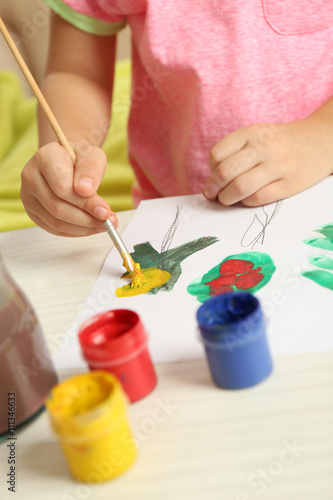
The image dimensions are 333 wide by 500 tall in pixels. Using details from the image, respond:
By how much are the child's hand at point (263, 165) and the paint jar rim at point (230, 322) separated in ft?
0.71

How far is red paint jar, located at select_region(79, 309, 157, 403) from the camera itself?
282mm

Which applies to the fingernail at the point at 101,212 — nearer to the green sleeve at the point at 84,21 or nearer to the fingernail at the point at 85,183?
the fingernail at the point at 85,183

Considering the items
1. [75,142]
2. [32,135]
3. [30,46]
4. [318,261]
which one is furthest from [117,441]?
[30,46]

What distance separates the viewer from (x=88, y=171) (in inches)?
18.8

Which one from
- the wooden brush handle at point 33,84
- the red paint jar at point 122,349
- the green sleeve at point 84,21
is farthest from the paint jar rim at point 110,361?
the green sleeve at point 84,21

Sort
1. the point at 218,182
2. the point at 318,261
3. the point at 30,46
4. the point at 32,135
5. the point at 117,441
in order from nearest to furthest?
the point at 117,441 < the point at 318,261 < the point at 218,182 < the point at 32,135 < the point at 30,46

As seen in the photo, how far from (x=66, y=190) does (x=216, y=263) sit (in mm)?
148

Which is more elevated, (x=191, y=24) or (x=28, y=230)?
(x=191, y=24)

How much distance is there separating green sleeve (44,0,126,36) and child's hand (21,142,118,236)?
0.24 m

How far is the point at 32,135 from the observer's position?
37.0 inches

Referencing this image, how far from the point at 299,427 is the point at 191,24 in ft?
1.56

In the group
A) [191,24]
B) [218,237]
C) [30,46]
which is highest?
[191,24]

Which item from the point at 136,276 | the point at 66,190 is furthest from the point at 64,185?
the point at 136,276

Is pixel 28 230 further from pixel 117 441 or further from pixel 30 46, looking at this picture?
pixel 30 46
